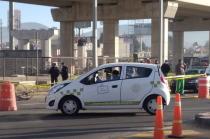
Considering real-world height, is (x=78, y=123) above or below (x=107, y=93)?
below

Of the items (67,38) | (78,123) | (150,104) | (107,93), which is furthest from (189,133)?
(67,38)

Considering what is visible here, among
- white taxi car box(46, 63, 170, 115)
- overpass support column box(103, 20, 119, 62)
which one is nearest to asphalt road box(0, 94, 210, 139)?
white taxi car box(46, 63, 170, 115)

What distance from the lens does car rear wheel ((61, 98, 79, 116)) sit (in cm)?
1764

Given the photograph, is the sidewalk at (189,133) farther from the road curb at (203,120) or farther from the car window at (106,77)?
the car window at (106,77)

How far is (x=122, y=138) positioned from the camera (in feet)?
40.7

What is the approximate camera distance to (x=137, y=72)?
1791 centimetres

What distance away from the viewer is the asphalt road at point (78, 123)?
521 inches

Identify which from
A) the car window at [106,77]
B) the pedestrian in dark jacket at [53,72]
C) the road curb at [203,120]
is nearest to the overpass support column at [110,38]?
the pedestrian in dark jacket at [53,72]

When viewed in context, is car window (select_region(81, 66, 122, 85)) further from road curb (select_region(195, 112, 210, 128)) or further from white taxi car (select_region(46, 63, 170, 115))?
road curb (select_region(195, 112, 210, 128))

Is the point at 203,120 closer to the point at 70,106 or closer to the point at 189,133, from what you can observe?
the point at 189,133

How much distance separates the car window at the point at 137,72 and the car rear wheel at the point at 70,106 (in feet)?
6.03

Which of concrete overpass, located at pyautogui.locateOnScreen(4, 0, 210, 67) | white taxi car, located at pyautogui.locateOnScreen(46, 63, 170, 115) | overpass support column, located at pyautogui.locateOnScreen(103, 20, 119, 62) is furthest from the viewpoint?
overpass support column, located at pyautogui.locateOnScreen(103, 20, 119, 62)

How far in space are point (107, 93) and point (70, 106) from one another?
1.22m

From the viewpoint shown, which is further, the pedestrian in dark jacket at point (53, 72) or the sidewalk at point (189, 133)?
the pedestrian in dark jacket at point (53, 72)
